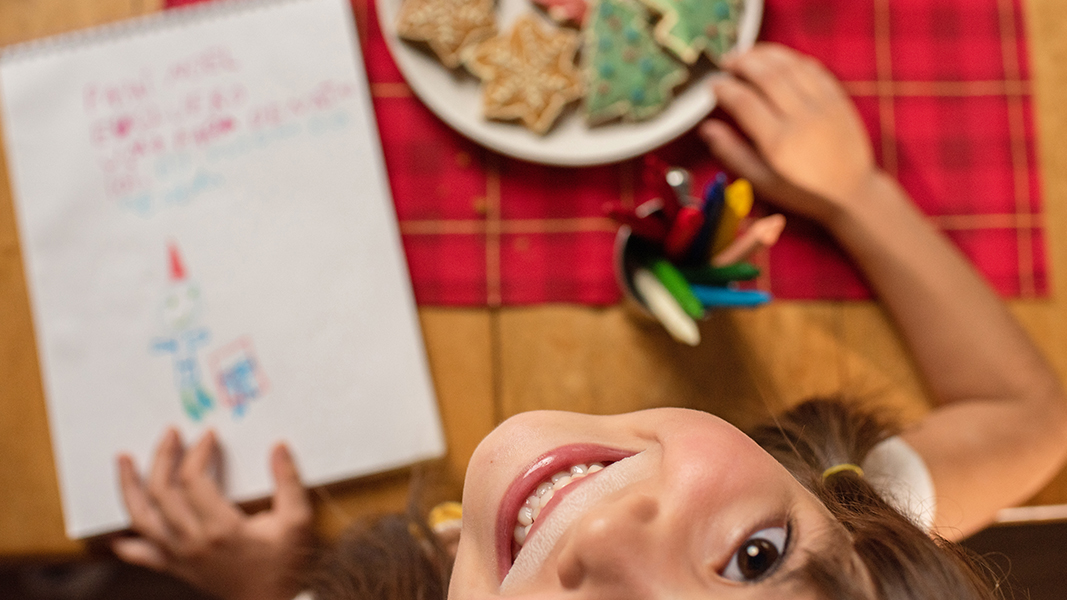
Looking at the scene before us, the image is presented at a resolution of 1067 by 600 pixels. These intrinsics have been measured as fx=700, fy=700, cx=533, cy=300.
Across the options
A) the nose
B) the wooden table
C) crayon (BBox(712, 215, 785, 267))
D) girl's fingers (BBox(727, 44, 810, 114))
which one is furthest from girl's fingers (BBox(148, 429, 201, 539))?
girl's fingers (BBox(727, 44, 810, 114))

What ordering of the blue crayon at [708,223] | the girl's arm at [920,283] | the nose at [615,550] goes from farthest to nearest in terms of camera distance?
the girl's arm at [920,283] < the blue crayon at [708,223] < the nose at [615,550]

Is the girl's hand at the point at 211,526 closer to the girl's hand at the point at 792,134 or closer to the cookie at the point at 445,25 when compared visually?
the cookie at the point at 445,25

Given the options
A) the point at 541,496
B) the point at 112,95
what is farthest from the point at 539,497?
the point at 112,95

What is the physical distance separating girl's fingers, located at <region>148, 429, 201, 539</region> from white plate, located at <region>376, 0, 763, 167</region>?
1.37ft

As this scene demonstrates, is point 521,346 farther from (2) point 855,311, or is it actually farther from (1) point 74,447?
(1) point 74,447

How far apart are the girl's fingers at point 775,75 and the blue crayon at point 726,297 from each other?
0.70 feet

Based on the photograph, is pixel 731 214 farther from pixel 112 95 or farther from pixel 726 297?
pixel 112 95

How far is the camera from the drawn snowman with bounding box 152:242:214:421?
0.69 m

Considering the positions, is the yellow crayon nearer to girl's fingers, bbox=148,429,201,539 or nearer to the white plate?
the white plate

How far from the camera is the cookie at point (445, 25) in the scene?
0.67 m

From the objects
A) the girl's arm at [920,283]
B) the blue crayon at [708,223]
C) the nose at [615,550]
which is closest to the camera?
the nose at [615,550]

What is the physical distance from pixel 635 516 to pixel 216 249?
513 mm

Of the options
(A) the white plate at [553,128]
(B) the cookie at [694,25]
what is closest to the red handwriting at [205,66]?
(A) the white plate at [553,128]

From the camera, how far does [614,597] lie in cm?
39
